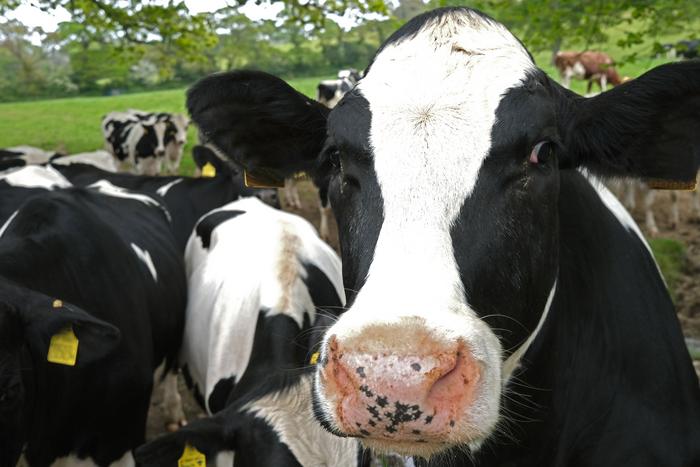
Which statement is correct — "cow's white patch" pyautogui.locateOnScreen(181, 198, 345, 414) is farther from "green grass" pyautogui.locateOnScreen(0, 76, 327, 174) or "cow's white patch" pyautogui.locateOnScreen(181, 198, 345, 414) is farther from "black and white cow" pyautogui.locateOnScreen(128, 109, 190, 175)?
"green grass" pyautogui.locateOnScreen(0, 76, 327, 174)

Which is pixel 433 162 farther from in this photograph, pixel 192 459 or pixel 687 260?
pixel 687 260

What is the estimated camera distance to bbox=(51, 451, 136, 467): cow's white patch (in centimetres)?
342

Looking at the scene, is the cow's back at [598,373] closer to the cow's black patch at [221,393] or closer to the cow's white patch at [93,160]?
the cow's black patch at [221,393]

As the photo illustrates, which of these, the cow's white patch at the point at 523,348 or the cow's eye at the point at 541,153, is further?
the cow's white patch at the point at 523,348

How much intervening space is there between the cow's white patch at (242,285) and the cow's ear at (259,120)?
1.48 metres

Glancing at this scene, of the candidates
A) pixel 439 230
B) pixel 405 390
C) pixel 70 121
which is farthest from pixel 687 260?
pixel 70 121

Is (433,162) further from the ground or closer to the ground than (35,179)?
further from the ground

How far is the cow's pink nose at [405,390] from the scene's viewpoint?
1.45 metres

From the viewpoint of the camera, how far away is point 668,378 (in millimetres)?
2312

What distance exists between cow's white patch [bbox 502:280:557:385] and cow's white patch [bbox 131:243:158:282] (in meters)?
3.01

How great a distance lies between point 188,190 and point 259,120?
19.2ft

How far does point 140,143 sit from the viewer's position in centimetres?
1576

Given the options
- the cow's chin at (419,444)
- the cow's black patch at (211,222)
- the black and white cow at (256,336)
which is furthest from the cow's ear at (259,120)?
the cow's black patch at (211,222)

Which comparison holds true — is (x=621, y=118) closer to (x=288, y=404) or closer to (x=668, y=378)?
(x=668, y=378)
